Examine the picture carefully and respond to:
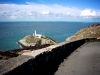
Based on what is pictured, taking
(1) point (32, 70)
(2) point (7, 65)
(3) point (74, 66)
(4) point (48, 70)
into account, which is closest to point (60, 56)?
(3) point (74, 66)

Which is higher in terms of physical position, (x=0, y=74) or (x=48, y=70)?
(x=0, y=74)

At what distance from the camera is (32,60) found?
15.6 feet

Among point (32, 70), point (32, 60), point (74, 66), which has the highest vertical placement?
point (32, 60)

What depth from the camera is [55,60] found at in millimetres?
7191

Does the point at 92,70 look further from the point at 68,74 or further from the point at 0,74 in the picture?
the point at 0,74

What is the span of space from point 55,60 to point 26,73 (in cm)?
310

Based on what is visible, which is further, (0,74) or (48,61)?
(48,61)

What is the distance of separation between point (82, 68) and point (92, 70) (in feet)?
1.51

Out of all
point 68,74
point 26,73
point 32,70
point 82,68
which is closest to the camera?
point 26,73

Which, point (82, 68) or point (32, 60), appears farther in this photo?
point (82, 68)

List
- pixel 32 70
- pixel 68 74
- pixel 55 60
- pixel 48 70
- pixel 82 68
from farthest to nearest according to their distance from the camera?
pixel 55 60 < pixel 82 68 < pixel 48 70 < pixel 68 74 < pixel 32 70

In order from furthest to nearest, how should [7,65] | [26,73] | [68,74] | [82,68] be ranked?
[82,68], [68,74], [26,73], [7,65]

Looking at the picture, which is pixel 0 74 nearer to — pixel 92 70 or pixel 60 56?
pixel 92 70

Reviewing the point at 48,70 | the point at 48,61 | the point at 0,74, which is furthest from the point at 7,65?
the point at 48,61
